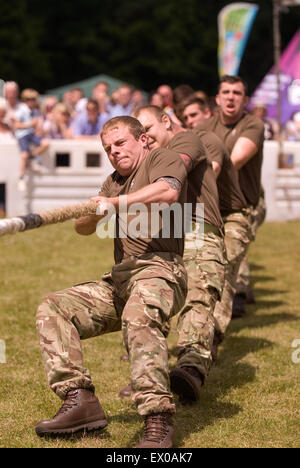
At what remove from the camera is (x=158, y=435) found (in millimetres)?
4395

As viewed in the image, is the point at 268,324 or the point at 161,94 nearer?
the point at 268,324

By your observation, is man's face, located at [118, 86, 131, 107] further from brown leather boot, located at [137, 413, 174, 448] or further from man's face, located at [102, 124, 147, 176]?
brown leather boot, located at [137, 413, 174, 448]

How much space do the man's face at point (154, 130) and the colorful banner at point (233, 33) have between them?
1272 centimetres

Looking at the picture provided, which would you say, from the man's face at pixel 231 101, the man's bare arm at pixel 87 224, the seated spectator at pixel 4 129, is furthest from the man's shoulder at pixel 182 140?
the seated spectator at pixel 4 129

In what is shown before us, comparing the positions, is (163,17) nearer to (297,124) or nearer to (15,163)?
(297,124)

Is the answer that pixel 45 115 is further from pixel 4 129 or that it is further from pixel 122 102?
pixel 4 129

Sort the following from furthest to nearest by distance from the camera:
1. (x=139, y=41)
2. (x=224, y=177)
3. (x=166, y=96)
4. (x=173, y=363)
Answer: (x=139, y=41)
(x=166, y=96)
(x=224, y=177)
(x=173, y=363)

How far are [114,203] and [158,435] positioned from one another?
50.1 inches

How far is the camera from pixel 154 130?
570cm


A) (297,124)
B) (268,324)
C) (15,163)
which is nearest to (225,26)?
(297,124)

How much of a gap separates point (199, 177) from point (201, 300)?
2.86ft

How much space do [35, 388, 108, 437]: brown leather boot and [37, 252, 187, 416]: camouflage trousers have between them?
0.05 metres

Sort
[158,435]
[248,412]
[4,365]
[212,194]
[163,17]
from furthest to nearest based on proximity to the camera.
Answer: [163,17] < [4,365] < [212,194] < [248,412] < [158,435]

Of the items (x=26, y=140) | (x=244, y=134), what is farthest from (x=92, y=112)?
Answer: (x=244, y=134)
